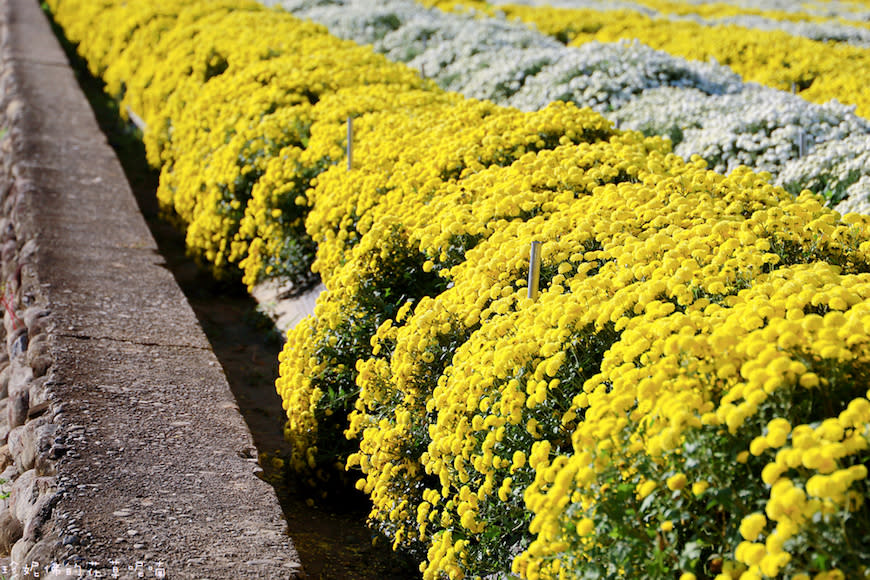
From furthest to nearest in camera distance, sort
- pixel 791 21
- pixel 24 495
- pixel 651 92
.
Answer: pixel 791 21 < pixel 651 92 < pixel 24 495

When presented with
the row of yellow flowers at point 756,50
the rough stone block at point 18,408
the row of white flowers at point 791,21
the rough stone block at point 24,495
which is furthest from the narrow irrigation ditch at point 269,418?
the row of white flowers at point 791,21

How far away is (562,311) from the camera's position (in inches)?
118

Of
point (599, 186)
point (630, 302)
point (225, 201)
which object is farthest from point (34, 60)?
point (630, 302)

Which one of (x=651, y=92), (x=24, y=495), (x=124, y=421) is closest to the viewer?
(x=24, y=495)

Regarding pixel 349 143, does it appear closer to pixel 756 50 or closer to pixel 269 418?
pixel 269 418

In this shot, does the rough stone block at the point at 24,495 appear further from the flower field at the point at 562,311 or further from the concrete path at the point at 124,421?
the flower field at the point at 562,311

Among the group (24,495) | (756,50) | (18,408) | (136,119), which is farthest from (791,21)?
(24,495)

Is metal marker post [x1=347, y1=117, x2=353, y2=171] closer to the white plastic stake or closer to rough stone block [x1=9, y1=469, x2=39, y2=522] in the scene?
rough stone block [x1=9, y1=469, x2=39, y2=522]

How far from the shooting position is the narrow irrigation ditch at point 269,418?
3.65m

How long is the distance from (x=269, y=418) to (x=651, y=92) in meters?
5.18

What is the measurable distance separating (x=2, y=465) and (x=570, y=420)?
9.66ft

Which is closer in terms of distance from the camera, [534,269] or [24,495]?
[534,269]

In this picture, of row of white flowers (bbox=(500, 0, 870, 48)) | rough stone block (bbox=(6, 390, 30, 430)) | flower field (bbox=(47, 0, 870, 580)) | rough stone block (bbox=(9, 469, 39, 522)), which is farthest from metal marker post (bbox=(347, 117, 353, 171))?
row of white flowers (bbox=(500, 0, 870, 48))

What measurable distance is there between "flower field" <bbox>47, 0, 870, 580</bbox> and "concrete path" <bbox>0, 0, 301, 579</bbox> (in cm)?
53
